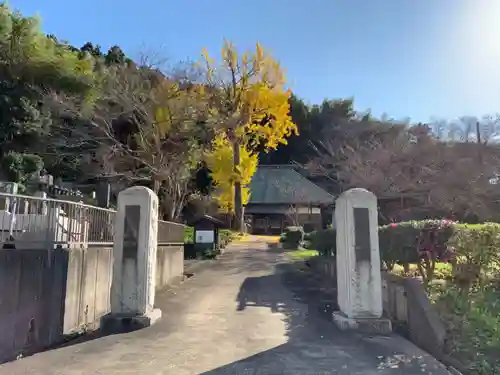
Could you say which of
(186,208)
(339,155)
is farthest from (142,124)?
(339,155)

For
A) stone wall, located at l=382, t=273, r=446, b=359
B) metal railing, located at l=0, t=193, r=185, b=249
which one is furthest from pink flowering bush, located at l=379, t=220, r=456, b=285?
metal railing, located at l=0, t=193, r=185, b=249

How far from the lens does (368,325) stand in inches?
251

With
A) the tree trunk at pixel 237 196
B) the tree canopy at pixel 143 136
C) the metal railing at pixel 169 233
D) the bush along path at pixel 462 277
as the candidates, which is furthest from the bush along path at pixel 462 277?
the tree trunk at pixel 237 196

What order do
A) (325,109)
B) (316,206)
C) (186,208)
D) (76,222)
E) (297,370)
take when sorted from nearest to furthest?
(297,370)
(76,222)
(186,208)
(316,206)
(325,109)

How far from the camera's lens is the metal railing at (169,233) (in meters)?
11.2

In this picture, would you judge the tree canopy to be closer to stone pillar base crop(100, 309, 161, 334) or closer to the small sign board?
the small sign board

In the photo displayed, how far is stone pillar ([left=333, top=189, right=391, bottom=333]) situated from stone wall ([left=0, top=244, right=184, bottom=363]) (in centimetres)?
452

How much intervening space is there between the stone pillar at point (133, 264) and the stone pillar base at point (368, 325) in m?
3.22

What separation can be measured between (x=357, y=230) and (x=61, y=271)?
495 centimetres

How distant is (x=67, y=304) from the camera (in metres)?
6.75

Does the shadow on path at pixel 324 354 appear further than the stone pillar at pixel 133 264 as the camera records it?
No

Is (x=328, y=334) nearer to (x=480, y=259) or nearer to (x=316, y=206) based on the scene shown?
(x=480, y=259)

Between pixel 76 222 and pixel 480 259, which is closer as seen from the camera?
pixel 480 259

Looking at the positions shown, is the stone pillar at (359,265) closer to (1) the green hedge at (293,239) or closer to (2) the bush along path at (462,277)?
(2) the bush along path at (462,277)
